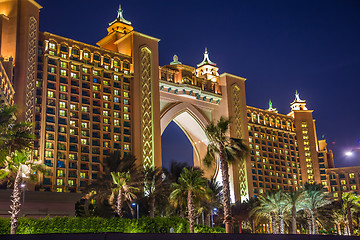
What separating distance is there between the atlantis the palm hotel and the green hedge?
21502 millimetres

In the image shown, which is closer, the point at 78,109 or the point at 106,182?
the point at 106,182

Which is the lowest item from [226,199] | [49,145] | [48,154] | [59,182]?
[226,199]

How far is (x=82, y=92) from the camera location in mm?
78938

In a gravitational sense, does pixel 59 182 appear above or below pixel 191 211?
above

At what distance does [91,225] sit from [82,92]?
1733 inches

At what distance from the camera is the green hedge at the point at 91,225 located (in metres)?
33.7

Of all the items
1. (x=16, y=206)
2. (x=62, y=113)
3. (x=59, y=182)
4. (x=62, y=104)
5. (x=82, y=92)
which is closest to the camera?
(x=16, y=206)

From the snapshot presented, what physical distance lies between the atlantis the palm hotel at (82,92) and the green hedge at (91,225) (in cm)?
2150

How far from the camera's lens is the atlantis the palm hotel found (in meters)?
69.7

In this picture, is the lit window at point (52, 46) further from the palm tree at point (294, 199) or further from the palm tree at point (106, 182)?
the palm tree at point (294, 199)

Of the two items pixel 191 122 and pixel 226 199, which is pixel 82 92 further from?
pixel 226 199

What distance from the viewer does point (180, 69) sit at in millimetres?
94938

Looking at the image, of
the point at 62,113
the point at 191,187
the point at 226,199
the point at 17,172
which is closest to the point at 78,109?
the point at 62,113

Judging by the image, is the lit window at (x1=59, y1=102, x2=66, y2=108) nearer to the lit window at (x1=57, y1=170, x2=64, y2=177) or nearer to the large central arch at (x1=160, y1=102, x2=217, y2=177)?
the lit window at (x1=57, y1=170, x2=64, y2=177)
